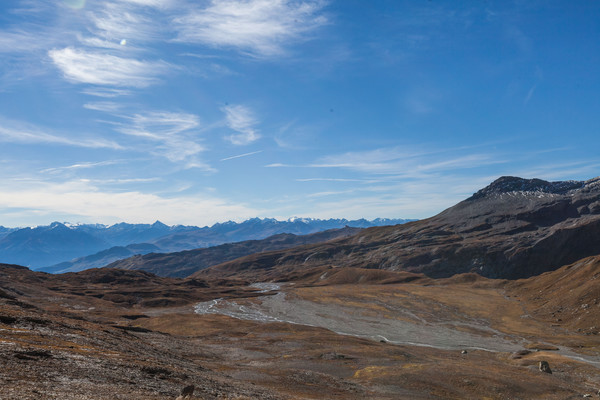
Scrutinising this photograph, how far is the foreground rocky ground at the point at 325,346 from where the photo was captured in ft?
98.1

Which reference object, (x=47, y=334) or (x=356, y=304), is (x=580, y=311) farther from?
(x=47, y=334)

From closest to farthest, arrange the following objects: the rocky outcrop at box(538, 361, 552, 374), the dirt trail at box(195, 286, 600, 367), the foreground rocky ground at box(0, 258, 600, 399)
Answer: the foreground rocky ground at box(0, 258, 600, 399), the rocky outcrop at box(538, 361, 552, 374), the dirt trail at box(195, 286, 600, 367)

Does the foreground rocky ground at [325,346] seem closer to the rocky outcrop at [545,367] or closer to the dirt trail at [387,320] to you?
the dirt trail at [387,320]

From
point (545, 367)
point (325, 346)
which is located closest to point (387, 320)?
point (325, 346)

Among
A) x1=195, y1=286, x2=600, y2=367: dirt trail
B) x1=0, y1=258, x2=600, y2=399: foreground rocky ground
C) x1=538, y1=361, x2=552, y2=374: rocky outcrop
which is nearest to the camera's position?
x1=0, y1=258, x2=600, y2=399: foreground rocky ground

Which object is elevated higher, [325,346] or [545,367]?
[325,346]

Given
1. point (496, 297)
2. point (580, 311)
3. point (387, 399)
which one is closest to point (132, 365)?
point (387, 399)

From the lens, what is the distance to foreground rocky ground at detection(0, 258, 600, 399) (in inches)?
1177

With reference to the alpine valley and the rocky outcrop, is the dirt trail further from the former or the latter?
the rocky outcrop

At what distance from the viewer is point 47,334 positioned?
3947 cm

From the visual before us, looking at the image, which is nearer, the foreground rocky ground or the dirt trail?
the foreground rocky ground

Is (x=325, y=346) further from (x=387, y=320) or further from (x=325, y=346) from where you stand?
(x=387, y=320)

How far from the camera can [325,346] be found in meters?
69.5

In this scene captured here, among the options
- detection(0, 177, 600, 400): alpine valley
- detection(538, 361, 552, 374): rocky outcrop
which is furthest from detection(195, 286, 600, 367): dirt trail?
detection(538, 361, 552, 374): rocky outcrop
